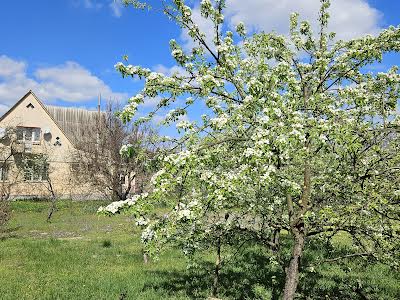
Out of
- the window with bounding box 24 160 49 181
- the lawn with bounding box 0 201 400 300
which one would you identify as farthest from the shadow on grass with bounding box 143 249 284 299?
the window with bounding box 24 160 49 181

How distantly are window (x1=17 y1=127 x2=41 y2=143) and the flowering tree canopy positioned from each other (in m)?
44.4

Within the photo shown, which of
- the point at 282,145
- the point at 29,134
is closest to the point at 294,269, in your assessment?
the point at 282,145

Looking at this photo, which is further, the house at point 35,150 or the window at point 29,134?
the window at point 29,134

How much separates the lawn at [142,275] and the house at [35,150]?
2517 centimetres

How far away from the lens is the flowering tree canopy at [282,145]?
6434mm

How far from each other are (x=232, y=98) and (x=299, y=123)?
6.73ft

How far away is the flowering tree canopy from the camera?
643 centimetres

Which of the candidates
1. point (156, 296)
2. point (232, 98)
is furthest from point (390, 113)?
point (156, 296)

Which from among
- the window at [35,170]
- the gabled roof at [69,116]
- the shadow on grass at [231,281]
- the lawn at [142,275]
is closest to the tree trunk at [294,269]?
the lawn at [142,275]

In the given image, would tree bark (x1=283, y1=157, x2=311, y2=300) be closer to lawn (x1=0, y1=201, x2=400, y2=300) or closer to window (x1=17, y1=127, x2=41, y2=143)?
lawn (x1=0, y1=201, x2=400, y2=300)

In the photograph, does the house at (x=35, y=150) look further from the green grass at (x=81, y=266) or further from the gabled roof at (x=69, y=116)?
the green grass at (x=81, y=266)

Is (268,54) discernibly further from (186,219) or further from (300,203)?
(186,219)

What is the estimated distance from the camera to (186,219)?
21.0 feet

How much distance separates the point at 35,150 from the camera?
162 feet
